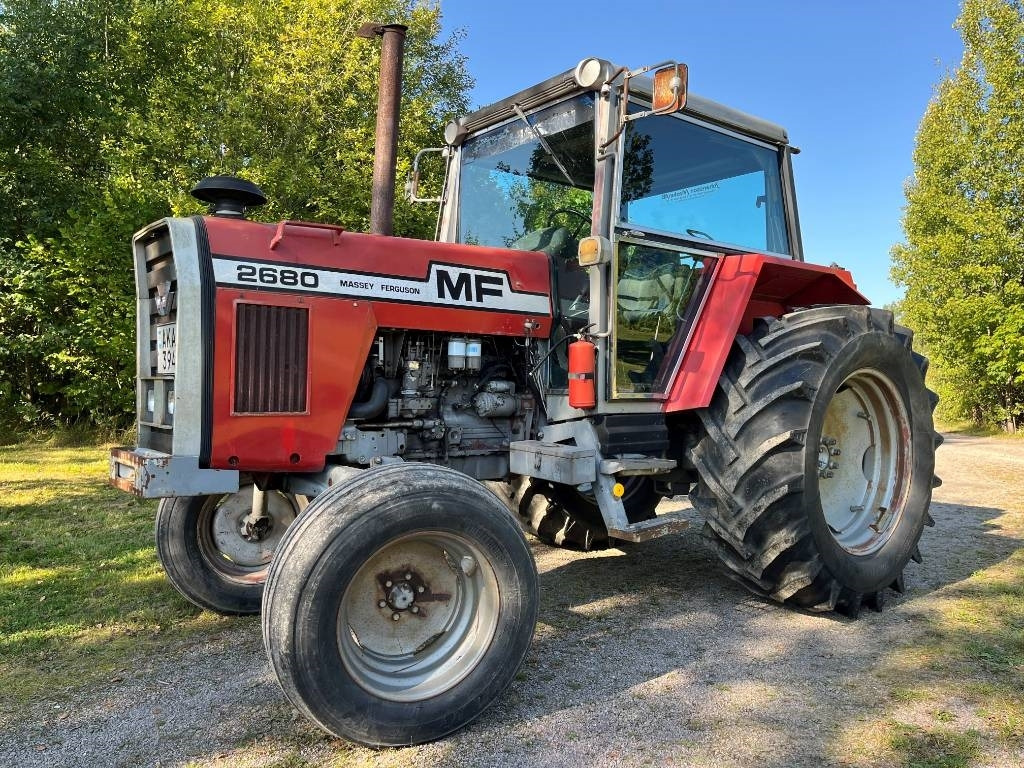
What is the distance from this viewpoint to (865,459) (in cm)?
412

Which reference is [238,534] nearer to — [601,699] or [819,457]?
[601,699]

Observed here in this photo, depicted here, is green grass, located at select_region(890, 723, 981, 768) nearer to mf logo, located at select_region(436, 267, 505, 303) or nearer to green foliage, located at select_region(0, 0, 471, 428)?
mf logo, located at select_region(436, 267, 505, 303)

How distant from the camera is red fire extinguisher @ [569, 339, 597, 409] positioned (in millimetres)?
3311

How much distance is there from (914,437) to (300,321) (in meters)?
3.37

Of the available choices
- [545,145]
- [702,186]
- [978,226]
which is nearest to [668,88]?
[545,145]

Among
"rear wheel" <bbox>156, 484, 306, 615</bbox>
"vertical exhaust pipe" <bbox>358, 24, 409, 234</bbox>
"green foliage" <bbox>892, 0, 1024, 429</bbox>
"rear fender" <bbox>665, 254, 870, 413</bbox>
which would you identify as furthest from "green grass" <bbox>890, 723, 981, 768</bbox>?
"green foliage" <bbox>892, 0, 1024, 429</bbox>

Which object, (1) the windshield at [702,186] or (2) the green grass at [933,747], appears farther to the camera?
(1) the windshield at [702,186]

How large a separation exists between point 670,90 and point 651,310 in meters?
1.10

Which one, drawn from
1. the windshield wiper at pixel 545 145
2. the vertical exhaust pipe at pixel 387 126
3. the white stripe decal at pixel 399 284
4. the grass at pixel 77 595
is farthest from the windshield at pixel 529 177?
the grass at pixel 77 595

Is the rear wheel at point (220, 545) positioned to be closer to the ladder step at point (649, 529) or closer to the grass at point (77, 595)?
the grass at point (77, 595)

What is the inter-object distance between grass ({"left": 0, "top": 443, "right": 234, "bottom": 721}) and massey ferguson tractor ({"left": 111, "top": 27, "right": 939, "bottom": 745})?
368 millimetres

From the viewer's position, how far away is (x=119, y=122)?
12.5 meters

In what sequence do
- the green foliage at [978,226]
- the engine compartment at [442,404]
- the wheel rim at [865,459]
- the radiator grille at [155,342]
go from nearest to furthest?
the radiator grille at [155,342]
the engine compartment at [442,404]
the wheel rim at [865,459]
the green foliage at [978,226]

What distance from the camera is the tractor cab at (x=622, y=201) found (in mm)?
3410
